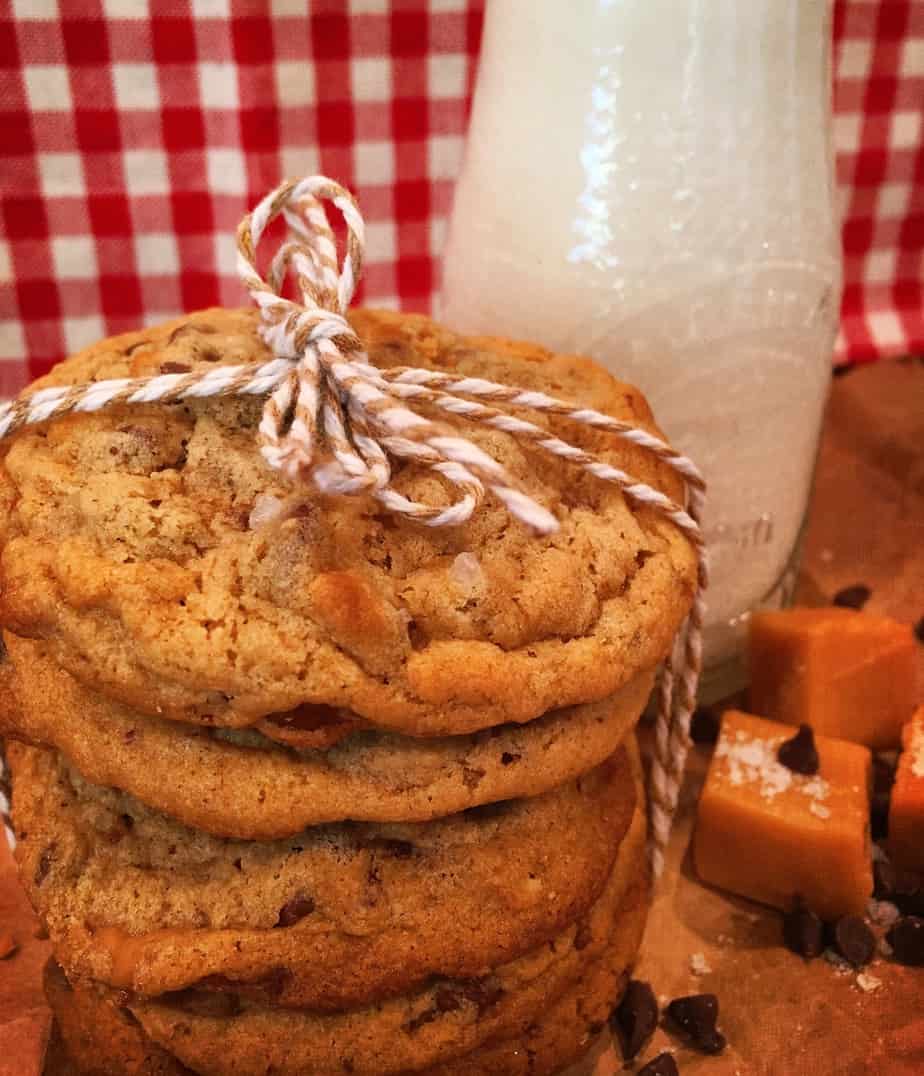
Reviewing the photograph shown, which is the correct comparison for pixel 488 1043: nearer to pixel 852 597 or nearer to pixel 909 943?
pixel 909 943

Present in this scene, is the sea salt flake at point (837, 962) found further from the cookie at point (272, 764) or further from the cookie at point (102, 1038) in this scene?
the cookie at point (102, 1038)

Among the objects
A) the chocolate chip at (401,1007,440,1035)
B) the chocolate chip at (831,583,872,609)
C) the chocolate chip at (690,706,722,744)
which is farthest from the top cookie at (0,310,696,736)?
the chocolate chip at (831,583,872,609)

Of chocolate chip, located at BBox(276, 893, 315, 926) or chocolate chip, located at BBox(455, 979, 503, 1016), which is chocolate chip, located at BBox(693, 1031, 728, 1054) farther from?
chocolate chip, located at BBox(276, 893, 315, 926)

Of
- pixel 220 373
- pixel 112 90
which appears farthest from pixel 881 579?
pixel 112 90

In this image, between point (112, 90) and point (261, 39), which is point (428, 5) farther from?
point (112, 90)

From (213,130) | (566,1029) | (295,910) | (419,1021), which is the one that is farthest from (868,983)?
(213,130)

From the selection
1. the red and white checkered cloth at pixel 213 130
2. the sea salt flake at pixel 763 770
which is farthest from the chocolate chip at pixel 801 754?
the red and white checkered cloth at pixel 213 130
